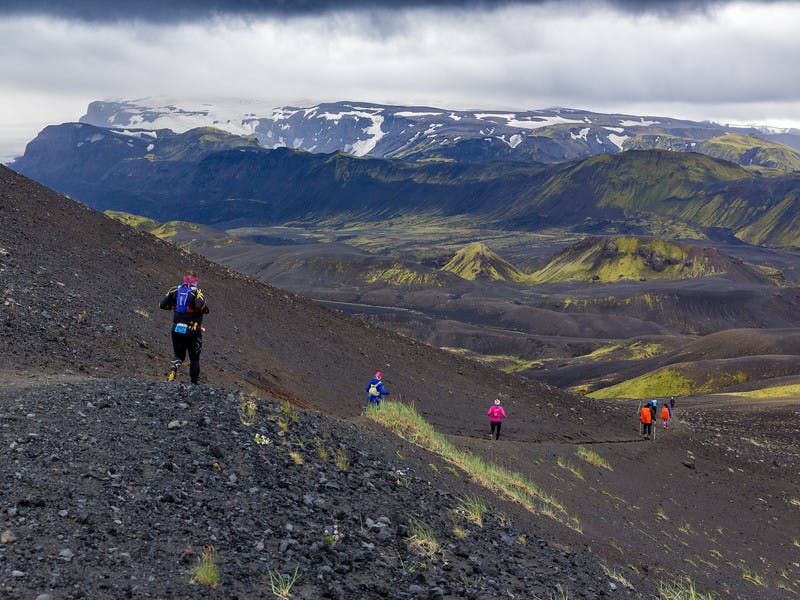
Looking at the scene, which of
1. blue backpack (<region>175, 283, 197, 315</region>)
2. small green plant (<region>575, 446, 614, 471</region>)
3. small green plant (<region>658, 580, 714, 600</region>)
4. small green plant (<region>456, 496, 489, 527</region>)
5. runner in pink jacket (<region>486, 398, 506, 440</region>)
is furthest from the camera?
small green plant (<region>575, 446, 614, 471</region>)

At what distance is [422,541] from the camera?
34.0 feet

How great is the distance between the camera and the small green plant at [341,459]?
12.2 meters

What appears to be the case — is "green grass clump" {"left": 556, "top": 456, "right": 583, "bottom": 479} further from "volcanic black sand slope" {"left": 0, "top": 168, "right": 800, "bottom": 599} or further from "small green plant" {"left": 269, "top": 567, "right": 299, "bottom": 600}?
"small green plant" {"left": 269, "top": 567, "right": 299, "bottom": 600}

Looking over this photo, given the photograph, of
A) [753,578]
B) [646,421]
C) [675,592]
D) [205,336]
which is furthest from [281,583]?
[646,421]

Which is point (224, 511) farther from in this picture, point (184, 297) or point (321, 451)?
point (184, 297)

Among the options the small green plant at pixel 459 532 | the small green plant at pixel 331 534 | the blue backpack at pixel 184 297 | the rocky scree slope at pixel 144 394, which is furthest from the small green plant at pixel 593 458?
the small green plant at pixel 331 534

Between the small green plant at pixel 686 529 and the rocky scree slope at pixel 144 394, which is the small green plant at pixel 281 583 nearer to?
the rocky scree slope at pixel 144 394

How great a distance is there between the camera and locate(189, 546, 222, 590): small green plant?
7977 mm

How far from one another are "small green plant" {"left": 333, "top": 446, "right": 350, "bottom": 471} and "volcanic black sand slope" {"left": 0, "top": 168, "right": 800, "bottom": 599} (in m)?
0.04

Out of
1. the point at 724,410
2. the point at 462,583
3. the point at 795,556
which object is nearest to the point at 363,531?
the point at 462,583

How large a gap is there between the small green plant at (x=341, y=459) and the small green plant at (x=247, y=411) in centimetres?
152

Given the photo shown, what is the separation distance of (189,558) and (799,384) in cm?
6689

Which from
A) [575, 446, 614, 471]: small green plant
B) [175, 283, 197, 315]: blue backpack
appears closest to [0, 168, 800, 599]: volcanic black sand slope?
[575, 446, 614, 471]: small green plant

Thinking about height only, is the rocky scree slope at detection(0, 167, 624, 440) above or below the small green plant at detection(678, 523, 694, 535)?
above
